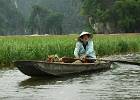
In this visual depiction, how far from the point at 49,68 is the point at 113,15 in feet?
184

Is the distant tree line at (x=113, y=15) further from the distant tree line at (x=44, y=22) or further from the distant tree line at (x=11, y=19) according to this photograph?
the distant tree line at (x=11, y=19)

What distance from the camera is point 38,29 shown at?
111000mm

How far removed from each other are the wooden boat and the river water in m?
0.23

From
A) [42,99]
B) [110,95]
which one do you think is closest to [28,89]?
[42,99]

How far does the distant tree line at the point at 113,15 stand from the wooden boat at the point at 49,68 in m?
49.0

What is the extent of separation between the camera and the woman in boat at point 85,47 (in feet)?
53.0

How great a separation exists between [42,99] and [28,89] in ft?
5.84

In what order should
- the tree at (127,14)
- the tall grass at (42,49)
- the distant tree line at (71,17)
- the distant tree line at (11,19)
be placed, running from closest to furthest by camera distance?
the tall grass at (42,49) < the tree at (127,14) < the distant tree line at (71,17) < the distant tree line at (11,19)

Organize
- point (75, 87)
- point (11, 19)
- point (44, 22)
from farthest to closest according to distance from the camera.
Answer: point (11, 19) → point (44, 22) → point (75, 87)

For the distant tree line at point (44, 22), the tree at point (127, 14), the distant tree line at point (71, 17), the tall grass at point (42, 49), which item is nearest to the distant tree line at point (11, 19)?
the distant tree line at point (71, 17)

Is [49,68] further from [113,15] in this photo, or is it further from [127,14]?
[113,15]

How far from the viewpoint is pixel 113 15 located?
69.4 m

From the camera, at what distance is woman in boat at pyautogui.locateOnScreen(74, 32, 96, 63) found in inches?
636

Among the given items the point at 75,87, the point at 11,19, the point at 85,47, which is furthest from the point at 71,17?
the point at 75,87
